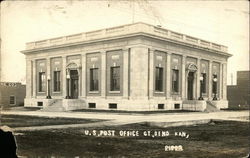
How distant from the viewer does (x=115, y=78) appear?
18906 mm

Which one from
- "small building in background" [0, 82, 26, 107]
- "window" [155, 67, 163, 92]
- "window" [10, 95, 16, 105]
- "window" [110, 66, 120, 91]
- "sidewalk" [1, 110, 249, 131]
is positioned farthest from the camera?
"window" [110, 66, 120, 91]

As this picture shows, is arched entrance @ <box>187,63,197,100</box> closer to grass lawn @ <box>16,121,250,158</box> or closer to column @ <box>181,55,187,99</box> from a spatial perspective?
column @ <box>181,55,187,99</box>

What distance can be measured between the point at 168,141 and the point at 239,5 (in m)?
2.74

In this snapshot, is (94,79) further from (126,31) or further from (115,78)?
(126,31)

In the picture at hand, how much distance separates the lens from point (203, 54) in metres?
20.0

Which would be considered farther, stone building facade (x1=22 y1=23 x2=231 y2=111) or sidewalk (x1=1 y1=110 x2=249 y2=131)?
stone building facade (x1=22 y1=23 x2=231 y2=111)

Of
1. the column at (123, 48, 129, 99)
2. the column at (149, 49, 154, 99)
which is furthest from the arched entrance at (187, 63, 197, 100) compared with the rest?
the column at (123, 48, 129, 99)

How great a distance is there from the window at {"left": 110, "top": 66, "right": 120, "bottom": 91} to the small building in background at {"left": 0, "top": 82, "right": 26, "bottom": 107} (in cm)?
1167

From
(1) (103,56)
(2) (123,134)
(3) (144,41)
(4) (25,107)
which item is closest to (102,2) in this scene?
(2) (123,134)

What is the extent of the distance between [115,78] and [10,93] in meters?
12.6

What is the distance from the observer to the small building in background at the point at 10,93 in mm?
6176

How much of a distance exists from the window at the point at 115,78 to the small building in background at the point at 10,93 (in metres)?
11.7

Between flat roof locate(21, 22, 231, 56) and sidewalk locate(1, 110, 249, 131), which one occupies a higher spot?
flat roof locate(21, 22, 231, 56)

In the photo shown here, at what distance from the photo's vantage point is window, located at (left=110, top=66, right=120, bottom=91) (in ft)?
61.3
